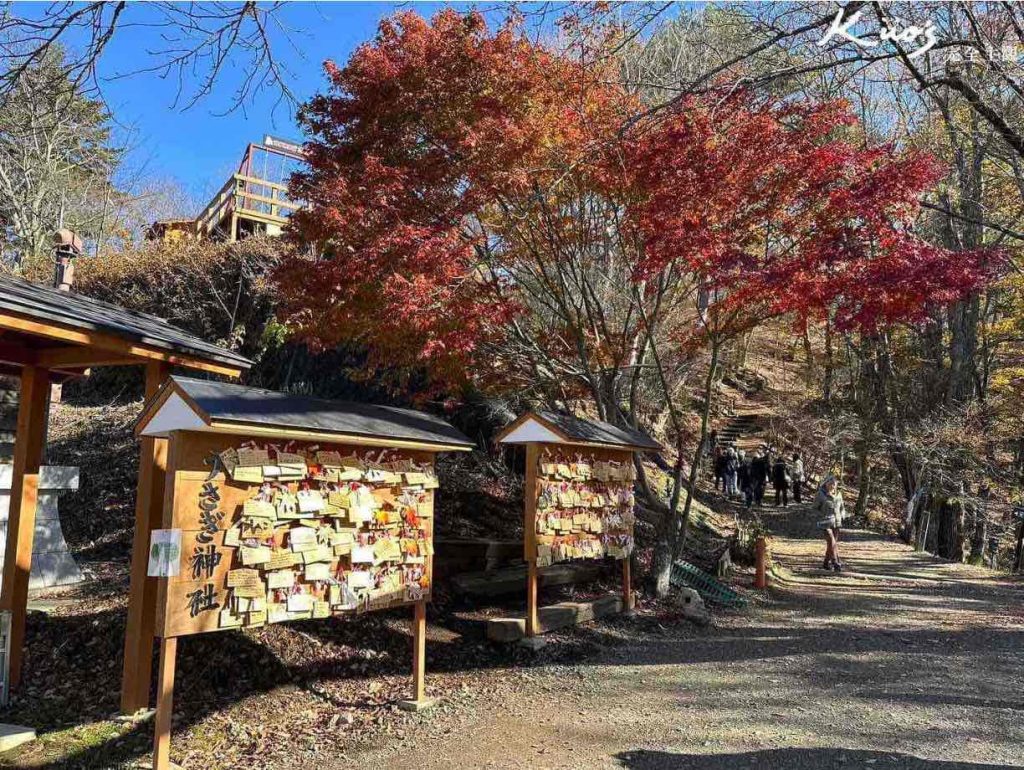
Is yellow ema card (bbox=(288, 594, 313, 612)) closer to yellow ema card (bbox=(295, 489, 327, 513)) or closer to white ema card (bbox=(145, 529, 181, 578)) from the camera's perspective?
yellow ema card (bbox=(295, 489, 327, 513))

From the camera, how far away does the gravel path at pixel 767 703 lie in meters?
4.34

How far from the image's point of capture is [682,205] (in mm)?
7836

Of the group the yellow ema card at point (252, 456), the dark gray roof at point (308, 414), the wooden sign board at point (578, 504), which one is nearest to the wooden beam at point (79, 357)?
the dark gray roof at point (308, 414)

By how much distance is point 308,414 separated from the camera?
4500mm

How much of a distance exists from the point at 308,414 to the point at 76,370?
329 centimetres

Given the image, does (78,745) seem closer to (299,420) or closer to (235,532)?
(235,532)

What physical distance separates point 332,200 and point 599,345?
4201 mm

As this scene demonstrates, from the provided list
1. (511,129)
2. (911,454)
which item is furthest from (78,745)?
(911,454)

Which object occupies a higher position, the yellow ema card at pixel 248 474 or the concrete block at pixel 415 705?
the yellow ema card at pixel 248 474

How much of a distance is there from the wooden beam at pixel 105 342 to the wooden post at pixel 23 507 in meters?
0.86

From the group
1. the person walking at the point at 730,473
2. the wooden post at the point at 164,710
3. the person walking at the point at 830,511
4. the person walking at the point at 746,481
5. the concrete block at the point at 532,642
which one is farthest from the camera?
the person walking at the point at 730,473

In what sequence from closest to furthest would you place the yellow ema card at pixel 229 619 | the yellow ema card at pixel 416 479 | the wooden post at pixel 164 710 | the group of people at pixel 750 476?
the wooden post at pixel 164 710, the yellow ema card at pixel 229 619, the yellow ema card at pixel 416 479, the group of people at pixel 750 476

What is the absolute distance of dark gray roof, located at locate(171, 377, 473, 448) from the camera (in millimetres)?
3984

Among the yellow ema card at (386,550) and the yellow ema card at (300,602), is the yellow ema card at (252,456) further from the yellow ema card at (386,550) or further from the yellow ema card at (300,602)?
the yellow ema card at (386,550)
